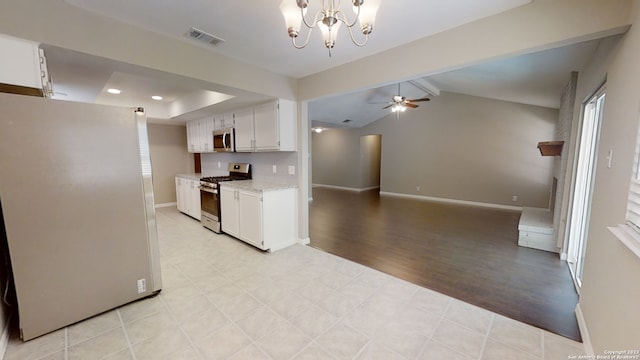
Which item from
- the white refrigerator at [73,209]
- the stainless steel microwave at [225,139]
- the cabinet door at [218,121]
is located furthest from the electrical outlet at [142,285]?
the cabinet door at [218,121]

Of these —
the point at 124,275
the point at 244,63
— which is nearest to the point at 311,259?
the point at 124,275

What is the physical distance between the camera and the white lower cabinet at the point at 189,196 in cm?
479

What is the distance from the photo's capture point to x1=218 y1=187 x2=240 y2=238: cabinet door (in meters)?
3.73

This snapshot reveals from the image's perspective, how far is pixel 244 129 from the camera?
4.12 metres

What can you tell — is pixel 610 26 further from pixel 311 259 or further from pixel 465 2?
pixel 311 259

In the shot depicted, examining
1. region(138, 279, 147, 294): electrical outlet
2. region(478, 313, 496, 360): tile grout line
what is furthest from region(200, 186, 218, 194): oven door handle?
region(478, 313, 496, 360): tile grout line

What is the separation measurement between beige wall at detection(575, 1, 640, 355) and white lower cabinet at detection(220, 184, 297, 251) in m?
3.11

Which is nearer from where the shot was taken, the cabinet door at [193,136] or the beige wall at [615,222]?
the beige wall at [615,222]

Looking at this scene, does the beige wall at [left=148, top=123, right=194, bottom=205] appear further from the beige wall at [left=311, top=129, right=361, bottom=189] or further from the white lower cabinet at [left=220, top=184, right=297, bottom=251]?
the beige wall at [left=311, top=129, right=361, bottom=189]

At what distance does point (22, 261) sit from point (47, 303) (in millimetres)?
372

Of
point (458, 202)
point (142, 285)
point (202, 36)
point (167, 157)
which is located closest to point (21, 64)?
point (202, 36)

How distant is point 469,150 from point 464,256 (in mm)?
4637

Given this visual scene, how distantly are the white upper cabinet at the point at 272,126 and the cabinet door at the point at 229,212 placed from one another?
832 mm

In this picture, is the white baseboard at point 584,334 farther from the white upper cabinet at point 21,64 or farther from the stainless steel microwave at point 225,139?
Answer: the stainless steel microwave at point 225,139
